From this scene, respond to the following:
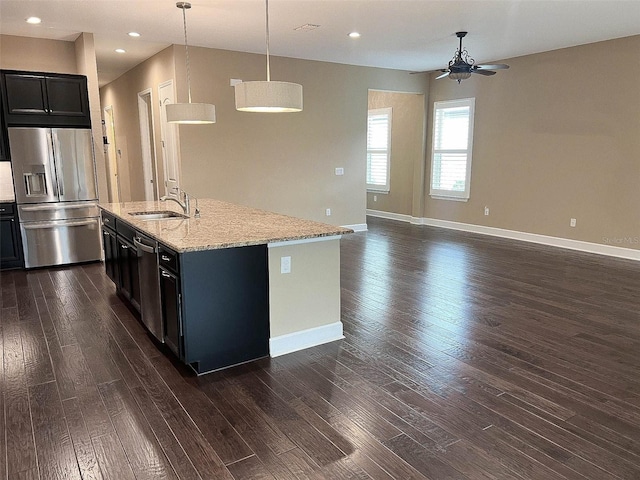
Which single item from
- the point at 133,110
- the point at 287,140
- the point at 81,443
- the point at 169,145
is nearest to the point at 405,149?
the point at 287,140

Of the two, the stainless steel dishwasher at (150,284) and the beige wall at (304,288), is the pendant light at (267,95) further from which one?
the stainless steel dishwasher at (150,284)

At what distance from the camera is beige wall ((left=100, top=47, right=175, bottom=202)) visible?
6737mm

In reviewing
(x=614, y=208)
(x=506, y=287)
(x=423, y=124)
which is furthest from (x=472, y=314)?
(x=423, y=124)

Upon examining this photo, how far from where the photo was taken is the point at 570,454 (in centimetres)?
216

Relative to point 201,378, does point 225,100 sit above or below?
above

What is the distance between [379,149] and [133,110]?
4858 mm

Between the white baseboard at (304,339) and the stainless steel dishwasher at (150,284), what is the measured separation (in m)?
0.79

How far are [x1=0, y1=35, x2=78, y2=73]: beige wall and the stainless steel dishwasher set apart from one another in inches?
147

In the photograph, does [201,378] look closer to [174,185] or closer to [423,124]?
[174,185]

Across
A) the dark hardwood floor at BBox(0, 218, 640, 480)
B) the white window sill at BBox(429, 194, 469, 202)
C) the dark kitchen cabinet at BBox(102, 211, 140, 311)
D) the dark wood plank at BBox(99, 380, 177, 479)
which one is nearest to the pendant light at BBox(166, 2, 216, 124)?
the dark kitchen cabinet at BBox(102, 211, 140, 311)

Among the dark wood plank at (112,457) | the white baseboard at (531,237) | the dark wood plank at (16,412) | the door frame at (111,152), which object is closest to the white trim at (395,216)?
the white baseboard at (531,237)

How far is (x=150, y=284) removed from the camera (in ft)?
10.8

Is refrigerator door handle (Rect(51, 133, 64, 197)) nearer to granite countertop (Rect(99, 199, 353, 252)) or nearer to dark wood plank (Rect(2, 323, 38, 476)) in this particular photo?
granite countertop (Rect(99, 199, 353, 252))

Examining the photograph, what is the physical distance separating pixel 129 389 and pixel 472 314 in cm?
278
